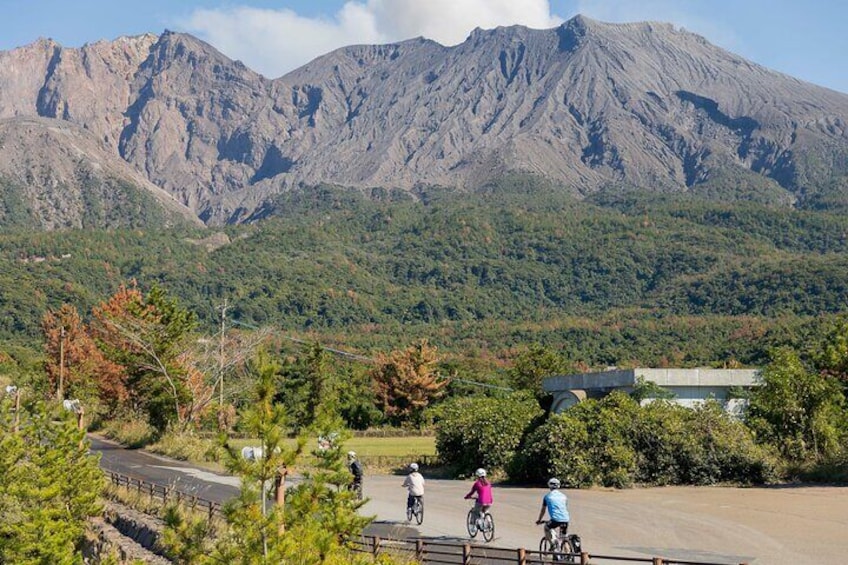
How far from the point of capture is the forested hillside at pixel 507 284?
4707 inches

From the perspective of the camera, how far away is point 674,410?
98.1 ft

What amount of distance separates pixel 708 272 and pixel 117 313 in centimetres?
12566

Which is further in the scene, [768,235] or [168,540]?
[768,235]

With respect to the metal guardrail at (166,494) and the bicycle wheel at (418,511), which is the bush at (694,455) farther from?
the metal guardrail at (166,494)

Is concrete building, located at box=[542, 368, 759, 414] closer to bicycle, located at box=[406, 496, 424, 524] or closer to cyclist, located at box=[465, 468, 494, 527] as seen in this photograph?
bicycle, located at box=[406, 496, 424, 524]

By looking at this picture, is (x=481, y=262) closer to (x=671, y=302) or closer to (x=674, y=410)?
(x=671, y=302)

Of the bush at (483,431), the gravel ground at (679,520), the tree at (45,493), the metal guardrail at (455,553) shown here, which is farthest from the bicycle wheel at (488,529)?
the bush at (483,431)

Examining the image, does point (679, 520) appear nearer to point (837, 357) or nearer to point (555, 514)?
point (555, 514)

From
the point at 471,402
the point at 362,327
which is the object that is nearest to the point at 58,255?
the point at 362,327

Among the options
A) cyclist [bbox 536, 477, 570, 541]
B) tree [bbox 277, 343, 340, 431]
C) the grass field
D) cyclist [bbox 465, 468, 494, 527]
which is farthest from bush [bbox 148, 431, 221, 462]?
cyclist [bbox 536, 477, 570, 541]

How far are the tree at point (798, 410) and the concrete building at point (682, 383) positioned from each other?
8.56ft

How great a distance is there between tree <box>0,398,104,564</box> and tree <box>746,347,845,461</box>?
19775 millimetres

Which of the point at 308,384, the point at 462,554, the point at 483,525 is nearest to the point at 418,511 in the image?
the point at 483,525

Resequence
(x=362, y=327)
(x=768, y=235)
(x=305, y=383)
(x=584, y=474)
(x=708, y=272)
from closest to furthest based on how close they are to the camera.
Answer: (x=584, y=474), (x=305, y=383), (x=362, y=327), (x=708, y=272), (x=768, y=235)
